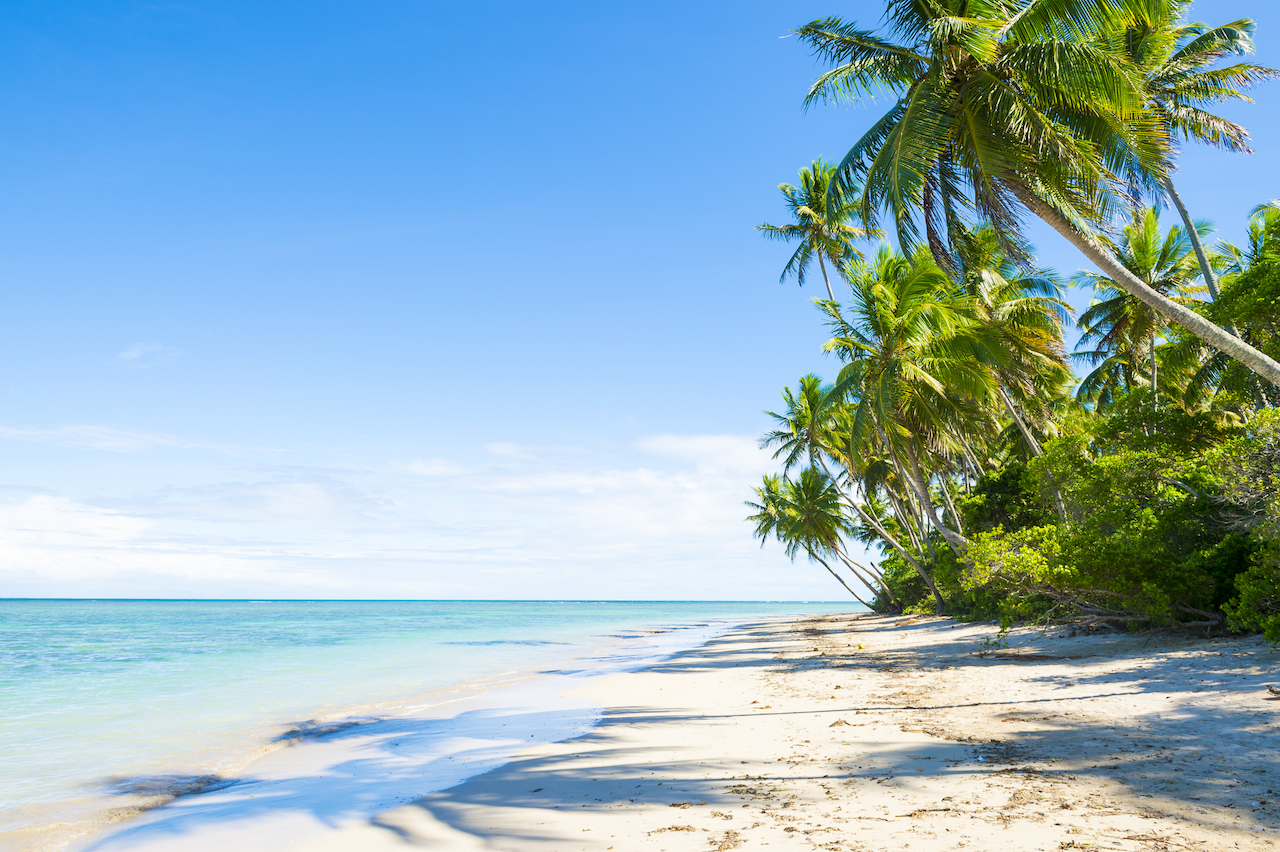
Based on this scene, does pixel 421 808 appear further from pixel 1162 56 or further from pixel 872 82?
pixel 1162 56

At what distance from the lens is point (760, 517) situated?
129ft

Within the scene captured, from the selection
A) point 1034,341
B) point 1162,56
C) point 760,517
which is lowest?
point 760,517

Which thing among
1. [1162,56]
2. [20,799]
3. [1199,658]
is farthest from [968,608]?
[20,799]

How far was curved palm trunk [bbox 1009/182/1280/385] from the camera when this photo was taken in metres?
6.66

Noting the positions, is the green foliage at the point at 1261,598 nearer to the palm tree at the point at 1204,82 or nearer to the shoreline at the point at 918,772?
the shoreline at the point at 918,772

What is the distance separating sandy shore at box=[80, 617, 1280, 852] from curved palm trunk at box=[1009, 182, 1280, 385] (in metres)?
3.20

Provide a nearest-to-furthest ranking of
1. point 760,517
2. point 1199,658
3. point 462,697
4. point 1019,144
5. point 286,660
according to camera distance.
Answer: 1. point 1019,144
2. point 1199,658
3. point 462,697
4. point 286,660
5. point 760,517

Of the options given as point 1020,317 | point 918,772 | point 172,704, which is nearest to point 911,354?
point 1020,317

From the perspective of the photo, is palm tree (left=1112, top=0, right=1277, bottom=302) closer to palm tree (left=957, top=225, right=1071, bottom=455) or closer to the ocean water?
palm tree (left=957, top=225, right=1071, bottom=455)

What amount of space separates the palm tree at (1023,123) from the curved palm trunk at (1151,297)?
0.05 feet

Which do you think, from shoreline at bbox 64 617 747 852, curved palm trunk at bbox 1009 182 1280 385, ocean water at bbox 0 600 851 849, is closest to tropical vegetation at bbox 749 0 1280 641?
curved palm trunk at bbox 1009 182 1280 385

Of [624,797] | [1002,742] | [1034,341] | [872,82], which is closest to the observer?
[624,797]

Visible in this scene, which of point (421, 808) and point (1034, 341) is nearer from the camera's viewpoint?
point (421, 808)

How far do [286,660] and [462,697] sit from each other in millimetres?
11341
